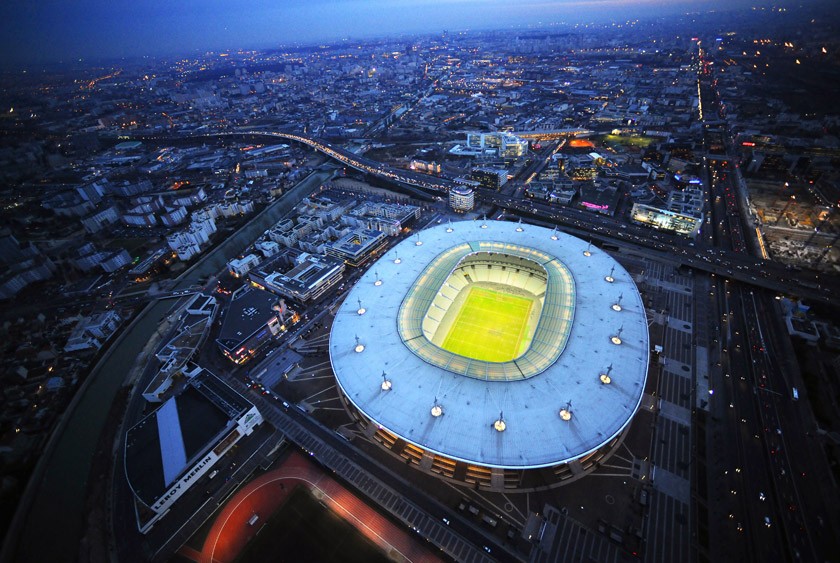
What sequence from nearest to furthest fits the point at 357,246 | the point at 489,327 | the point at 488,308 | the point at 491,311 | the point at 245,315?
the point at 489,327 < the point at 245,315 < the point at 491,311 < the point at 488,308 < the point at 357,246

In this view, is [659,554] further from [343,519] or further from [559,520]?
[343,519]

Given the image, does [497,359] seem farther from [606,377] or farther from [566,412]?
[606,377]

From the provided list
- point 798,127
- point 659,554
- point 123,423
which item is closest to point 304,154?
point 123,423

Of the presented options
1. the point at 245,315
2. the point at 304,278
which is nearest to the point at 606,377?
the point at 304,278

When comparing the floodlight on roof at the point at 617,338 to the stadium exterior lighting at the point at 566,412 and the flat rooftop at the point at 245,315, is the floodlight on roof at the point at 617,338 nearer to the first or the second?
the stadium exterior lighting at the point at 566,412

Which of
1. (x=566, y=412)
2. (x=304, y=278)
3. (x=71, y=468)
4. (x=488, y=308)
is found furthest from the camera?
(x=304, y=278)

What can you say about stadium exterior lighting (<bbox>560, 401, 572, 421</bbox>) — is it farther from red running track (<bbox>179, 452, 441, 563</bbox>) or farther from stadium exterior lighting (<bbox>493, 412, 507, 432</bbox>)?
red running track (<bbox>179, 452, 441, 563</bbox>)
